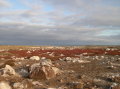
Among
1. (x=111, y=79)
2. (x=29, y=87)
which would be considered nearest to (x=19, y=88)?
(x=29, y=87)

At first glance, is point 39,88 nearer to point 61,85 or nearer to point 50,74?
point 61,85

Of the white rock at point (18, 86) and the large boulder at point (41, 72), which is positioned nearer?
the white rock at point (18, 86)

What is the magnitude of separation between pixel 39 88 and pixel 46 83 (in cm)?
136

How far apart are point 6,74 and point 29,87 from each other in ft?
11.8

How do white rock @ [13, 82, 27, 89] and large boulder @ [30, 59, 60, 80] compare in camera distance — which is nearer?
white rock @ [13, 82, 27, 89]

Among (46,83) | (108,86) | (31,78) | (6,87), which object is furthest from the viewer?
(31,78)

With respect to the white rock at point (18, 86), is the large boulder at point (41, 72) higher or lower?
higher

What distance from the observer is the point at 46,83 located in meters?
14.1

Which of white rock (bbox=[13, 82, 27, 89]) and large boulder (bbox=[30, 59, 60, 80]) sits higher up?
large boulder (bbox=[30, 59, 60, 80])

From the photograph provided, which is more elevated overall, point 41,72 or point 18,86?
point 41,72

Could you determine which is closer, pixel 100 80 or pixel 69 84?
pixel 69 84

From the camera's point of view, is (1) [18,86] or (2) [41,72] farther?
(2) [41,72]

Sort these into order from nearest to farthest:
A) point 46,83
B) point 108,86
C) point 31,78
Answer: point 108,86 < point 46,83 < point 31,78

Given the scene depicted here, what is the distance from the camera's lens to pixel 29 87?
13.0 meters
